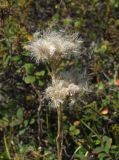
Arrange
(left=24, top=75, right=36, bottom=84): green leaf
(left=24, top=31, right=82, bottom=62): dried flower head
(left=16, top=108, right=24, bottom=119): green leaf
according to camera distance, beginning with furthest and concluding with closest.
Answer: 1. (left=16, top=108, right=24, bottom=119): green leaf
2. (left=24, top=75, right=36, bottom=84): green leaf
3. (left=24, top=31, right=82, bottom=62): dried flower head

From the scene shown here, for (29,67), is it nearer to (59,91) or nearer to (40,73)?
(40,73)

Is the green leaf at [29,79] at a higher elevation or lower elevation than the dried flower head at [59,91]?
lower

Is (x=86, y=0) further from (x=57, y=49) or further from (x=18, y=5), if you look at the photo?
(x=57, y=49)

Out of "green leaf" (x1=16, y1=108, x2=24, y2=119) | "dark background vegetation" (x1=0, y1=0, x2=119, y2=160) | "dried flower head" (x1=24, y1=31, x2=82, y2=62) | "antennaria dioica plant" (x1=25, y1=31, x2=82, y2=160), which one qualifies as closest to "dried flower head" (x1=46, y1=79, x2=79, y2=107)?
"antennaria dioica plant" (x1=25, y1=31, x2=82, y2=160)

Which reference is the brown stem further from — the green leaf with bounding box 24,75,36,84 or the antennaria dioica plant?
the green leaf with bounding box 24,75,36,84

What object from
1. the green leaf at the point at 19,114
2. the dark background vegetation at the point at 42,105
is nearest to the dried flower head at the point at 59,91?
the dark background vegetation at the point at 42,105

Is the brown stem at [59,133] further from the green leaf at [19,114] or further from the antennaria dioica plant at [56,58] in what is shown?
the green leaf at [19,114]
